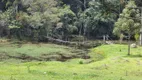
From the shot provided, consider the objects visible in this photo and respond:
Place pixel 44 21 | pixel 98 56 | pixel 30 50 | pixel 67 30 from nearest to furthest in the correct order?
pixel 98 56
pixel 30 50
pixel 44 21
pixel 67 30

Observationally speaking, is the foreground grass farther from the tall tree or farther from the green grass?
the green grass

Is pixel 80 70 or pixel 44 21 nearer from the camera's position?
pixel 80 70

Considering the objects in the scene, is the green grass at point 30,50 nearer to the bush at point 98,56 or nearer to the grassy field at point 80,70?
the bush at point 98,56

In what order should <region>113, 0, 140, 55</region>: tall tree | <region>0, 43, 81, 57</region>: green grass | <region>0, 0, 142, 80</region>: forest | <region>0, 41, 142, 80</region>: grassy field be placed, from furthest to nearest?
<region>0, 43, 81, 57</region>: green grass → <region>0, 0, 142, 80</region>: forest → <region>113, 0, 140, 55</region>: tall tree → <region>0, 41, 142, 80</region>: grassy field

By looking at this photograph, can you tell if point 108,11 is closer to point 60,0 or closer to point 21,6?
point 21,6

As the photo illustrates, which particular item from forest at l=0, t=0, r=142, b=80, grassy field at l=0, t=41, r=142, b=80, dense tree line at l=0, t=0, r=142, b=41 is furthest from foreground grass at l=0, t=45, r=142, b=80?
dense tree line at l=0, t=0, r=142, b=41

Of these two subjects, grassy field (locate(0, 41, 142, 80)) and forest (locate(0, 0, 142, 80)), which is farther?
forest (locate(0, 0, 142, 80))

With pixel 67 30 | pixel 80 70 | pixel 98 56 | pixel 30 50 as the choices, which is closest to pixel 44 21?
pixel 67 30

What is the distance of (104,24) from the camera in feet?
271

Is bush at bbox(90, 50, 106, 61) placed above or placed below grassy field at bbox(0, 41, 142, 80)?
below

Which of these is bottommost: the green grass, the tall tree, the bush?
the bush

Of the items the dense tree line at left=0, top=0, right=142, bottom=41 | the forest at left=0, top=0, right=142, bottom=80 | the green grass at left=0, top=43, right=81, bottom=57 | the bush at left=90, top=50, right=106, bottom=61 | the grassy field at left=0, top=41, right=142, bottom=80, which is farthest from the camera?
the dense tree line at left=0, top=0, right=142, bottom=41

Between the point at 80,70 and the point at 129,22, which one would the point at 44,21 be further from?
the point at 80,70

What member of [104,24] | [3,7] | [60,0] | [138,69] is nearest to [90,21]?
[104,24]
